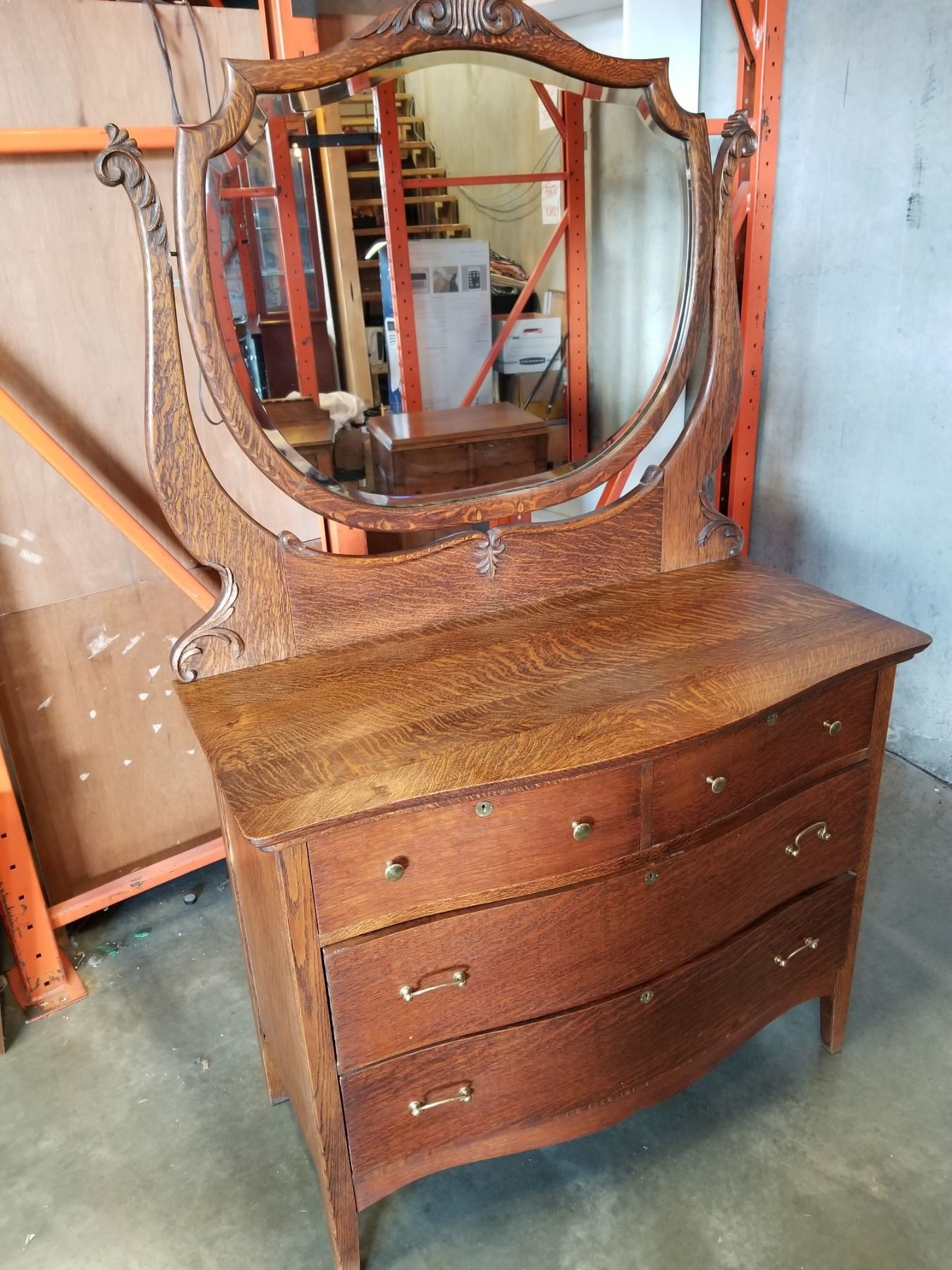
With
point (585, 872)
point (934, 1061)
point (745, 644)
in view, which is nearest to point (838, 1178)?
point (934, 1061)

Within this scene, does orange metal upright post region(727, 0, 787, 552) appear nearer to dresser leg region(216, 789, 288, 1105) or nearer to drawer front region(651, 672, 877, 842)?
drawer front region(651, 672, 877, 842)

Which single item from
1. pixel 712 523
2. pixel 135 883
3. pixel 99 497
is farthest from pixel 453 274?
pixel 135 883

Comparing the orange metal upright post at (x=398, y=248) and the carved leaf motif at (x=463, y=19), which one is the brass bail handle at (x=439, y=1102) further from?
the carved leaf motif at (x=463, y=19)

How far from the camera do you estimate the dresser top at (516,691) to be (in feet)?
3.51

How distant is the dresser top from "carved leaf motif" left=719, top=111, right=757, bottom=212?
2.08ft

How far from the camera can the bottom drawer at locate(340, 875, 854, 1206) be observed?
1.24m

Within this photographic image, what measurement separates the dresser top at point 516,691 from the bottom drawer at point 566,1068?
16.5 inches

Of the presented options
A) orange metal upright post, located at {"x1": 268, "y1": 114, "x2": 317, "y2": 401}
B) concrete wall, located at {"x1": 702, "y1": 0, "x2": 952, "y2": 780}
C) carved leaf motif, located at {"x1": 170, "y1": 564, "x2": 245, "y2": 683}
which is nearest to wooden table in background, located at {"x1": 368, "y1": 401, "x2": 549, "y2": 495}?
orange metal upright post, located at {"x1": 268, "y1": 114, "x2": 317, "y2": 401}

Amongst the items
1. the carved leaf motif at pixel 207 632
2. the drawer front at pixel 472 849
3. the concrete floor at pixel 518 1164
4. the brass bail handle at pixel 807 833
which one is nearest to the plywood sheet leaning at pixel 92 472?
the concrete floor at pixel 518 1164

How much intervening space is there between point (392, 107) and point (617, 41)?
1.32 meters

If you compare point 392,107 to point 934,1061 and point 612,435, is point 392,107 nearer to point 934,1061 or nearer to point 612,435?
point 612,435

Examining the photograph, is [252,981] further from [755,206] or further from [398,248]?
[755,206]

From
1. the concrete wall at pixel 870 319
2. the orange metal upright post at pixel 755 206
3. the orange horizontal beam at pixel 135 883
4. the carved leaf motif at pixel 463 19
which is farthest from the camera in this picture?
the orange metal upright post at pixel 755 206

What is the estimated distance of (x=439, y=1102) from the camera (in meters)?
1.26
